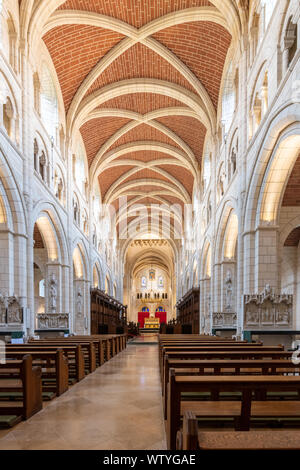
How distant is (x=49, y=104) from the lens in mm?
16328

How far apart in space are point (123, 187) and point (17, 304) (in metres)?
20.5

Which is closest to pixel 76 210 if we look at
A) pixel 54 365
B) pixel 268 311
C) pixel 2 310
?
pixel 2 310

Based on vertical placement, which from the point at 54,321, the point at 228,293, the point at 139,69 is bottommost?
the point at 54,321

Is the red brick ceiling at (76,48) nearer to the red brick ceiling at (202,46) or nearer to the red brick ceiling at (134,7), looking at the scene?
the red brick ceiling at (134,7)

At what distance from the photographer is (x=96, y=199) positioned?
90.6 ft

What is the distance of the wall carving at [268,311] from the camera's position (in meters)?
9.50

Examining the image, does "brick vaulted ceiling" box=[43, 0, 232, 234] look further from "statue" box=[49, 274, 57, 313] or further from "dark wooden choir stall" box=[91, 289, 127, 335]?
"dark wooden choir stall" box=[91, 289, 127, 335]

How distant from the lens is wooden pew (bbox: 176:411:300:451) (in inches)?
65.6

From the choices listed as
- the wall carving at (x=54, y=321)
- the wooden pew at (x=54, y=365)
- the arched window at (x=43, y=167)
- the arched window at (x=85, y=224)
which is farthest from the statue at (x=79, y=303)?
the wooden pew at (x=54, y=365)

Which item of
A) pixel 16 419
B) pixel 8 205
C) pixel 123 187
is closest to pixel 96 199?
pixel 123 187

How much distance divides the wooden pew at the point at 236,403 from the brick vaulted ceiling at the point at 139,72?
13173mm

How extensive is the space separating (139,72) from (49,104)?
4.59 meters

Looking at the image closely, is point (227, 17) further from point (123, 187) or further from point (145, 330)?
point (145, 330)

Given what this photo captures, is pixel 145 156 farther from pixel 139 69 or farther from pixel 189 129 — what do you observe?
pixel 139 69
